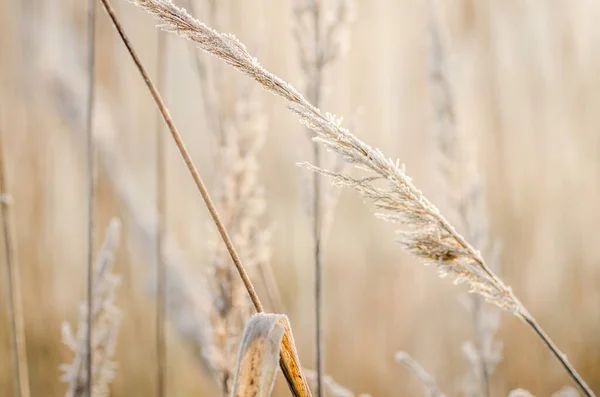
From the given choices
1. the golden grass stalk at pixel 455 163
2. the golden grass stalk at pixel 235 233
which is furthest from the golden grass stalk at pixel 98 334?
the golden grass stalk at pixel 455 163

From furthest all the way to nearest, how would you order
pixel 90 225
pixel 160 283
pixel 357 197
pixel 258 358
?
pixel 357 197, pixel 160 283, pixel 90 225, pixel 258 358

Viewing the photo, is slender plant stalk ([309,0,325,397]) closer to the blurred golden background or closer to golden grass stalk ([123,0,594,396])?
golden grass stalk ([123,0,594,396])

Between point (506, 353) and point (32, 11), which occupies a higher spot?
point (32, 11)

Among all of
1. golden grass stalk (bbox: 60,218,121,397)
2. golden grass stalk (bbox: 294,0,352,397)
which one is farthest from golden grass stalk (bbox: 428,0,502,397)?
golden grass stalk (bbox: 60,218,121,397)

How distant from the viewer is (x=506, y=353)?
252cm

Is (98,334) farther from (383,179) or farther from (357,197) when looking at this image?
(357,197)

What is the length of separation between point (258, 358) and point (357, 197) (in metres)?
2.21

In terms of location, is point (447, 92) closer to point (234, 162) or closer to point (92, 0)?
point (234, 162)

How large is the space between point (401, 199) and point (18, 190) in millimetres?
2680

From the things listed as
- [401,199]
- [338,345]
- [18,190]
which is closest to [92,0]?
[401,199]

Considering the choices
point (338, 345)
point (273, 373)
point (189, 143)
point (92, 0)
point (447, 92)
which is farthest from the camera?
point (189, 143)

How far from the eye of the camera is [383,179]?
633 millimetres

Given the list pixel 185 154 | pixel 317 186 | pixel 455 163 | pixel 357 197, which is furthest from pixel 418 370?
pixel 357 197

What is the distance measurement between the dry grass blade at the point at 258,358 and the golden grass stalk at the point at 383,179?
0.56ft
